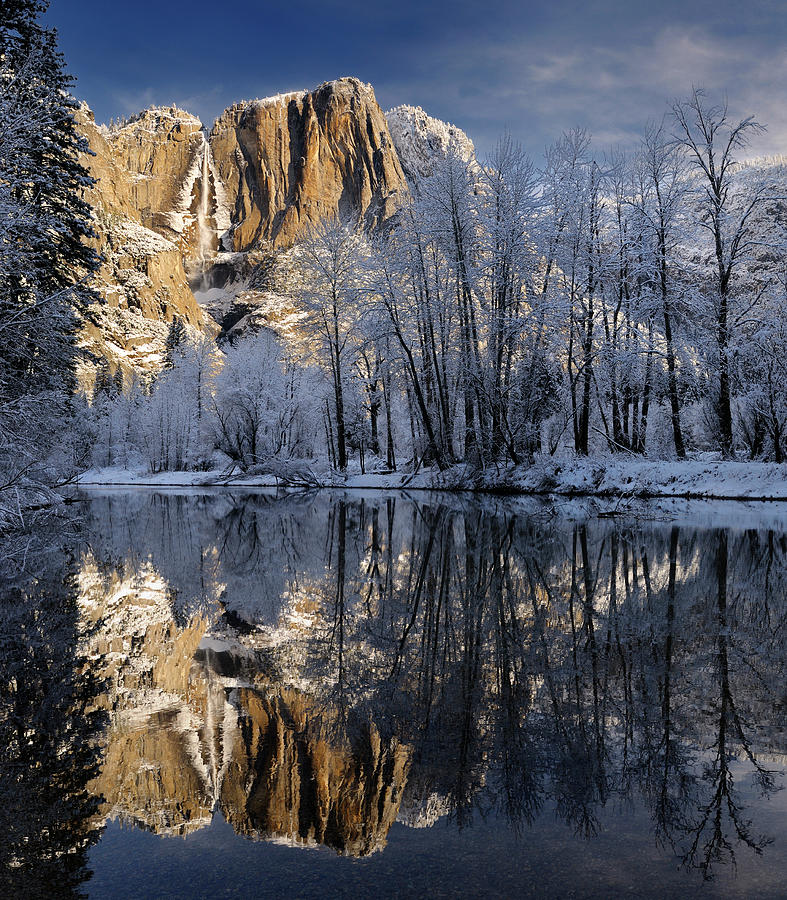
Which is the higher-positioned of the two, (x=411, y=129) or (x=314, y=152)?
(x=411, y=129)

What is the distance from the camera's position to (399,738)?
3.56m

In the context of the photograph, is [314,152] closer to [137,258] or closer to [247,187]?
[247,187]

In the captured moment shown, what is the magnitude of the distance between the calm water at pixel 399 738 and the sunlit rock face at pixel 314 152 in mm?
177841

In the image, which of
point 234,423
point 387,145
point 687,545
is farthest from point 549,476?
point 387,145

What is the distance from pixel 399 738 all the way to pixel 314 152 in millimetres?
193500

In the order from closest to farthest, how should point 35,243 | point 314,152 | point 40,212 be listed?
point 35,243 < point 40,212 < point 314,152

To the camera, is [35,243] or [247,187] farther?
[247,187]

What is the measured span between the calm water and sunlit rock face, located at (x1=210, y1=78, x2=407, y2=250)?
17784 centimetres

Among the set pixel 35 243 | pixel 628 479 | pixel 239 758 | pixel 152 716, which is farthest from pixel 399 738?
pixel 628 479

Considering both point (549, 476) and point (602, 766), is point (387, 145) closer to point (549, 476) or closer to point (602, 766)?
point (549, 476)

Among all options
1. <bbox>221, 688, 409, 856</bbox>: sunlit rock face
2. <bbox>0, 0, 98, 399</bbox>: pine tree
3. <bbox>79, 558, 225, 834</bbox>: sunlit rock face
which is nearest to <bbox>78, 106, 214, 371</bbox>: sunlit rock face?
<bbox>0, 0, 98, 399</bbox>: pine tree

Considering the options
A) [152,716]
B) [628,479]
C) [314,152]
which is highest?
[314,152]

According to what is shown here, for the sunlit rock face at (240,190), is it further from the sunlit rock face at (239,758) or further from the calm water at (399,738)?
the sunlit rock face at (239,758)

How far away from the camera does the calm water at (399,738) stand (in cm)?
249
